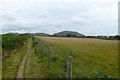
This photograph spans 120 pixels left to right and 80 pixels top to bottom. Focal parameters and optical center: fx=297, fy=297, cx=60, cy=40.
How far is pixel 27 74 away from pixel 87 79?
5625 mm

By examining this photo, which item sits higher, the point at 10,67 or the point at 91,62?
the point at 91,62

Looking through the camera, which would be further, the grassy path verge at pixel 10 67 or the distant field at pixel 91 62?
the grassy path verge at pixel 10 67

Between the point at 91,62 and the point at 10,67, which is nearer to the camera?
the point at 10,67

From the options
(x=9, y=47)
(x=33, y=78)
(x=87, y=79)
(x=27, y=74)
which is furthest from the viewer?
(x=9, y=47)

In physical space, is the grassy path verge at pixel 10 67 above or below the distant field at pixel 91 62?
below

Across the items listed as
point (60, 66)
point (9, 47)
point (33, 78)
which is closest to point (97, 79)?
point (33, 78)

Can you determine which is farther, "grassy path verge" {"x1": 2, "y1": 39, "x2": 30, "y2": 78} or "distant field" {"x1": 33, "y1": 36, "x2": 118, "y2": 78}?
"grassy path verge" {"x1": 2, "y1": 39, "x2": 30, "y2": 78}

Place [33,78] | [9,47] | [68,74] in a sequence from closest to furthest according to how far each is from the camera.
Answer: [68,74]
[33,78]
[9,47]

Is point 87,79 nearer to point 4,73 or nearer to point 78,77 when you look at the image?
point 78,77

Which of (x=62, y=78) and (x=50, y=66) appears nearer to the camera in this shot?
(x=62, y=78)

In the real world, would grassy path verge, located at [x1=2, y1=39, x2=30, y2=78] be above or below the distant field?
below

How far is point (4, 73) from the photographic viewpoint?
18.3m

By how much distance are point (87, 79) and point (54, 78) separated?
5.21 feet

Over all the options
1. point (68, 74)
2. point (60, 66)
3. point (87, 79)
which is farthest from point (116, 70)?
point (68, 74)
